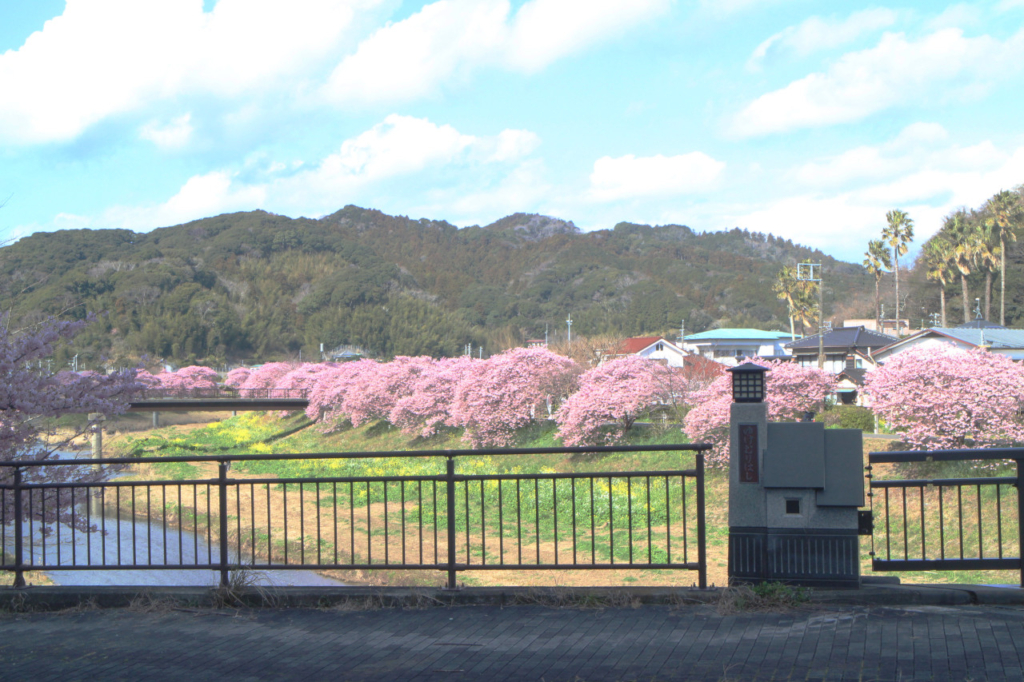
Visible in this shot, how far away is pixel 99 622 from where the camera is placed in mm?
5688

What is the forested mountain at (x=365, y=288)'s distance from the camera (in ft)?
327

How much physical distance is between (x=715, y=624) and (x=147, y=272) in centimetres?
11430

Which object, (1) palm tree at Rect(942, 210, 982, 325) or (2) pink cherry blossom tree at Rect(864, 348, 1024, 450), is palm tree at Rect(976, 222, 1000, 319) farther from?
(2) pink cherry blossom tree at Rect(864, 348, 1024, 450)

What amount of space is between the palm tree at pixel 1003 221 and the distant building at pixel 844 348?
45.2 feet

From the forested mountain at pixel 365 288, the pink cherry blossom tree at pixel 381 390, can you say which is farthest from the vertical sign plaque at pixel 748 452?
the forested mountain at pixel 365 288

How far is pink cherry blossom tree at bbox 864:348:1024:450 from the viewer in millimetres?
19312

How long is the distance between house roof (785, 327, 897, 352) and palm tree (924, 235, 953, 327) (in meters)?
14.7

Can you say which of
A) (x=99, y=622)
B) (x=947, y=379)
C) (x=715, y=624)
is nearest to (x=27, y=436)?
(x=99, y=622)

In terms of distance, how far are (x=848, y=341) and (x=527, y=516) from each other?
39729mm

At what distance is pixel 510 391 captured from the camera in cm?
3094

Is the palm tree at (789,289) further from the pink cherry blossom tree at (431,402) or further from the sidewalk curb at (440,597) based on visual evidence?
the sidewalk curb at (440,597)

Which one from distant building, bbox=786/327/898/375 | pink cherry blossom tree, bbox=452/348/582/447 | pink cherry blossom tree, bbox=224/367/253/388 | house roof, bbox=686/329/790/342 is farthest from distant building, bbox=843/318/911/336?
pink cherry blossom tree, bbox=224/367/253/388

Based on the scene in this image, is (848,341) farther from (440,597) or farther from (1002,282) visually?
(440,597)

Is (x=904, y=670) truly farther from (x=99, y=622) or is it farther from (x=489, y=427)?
(x=489, y=427)
